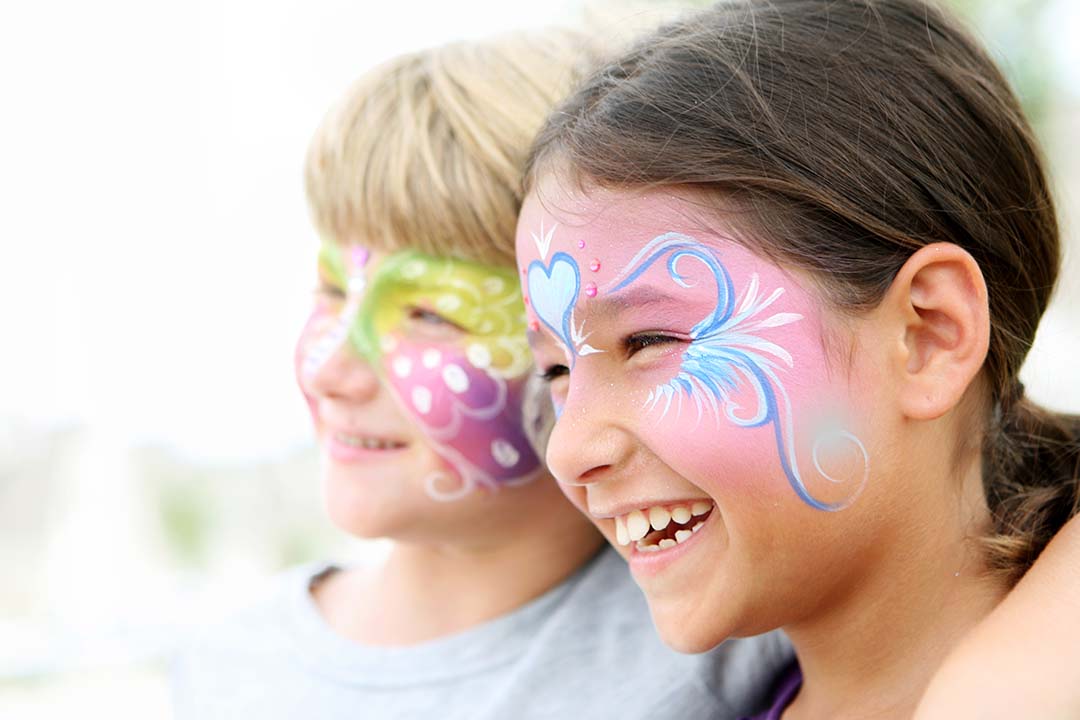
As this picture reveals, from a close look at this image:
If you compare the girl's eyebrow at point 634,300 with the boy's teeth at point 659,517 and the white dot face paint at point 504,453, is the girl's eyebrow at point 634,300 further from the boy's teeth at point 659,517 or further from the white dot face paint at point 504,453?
the white dot face paint at point 504,453

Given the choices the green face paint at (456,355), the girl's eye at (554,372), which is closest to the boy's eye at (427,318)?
the green face paint at (456,355)

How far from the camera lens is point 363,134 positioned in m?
2.03

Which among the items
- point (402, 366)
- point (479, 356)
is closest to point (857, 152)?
point (479, 356)

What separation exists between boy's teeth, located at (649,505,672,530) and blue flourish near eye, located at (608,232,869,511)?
0.15m

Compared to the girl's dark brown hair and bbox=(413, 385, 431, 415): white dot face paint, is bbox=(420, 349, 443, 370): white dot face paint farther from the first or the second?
the girl's dark brown hair

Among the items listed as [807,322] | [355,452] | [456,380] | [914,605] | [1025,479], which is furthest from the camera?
[355,452]

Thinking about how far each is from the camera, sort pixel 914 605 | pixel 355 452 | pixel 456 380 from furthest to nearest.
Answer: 1. pixel 355 452
2. pixel 456 380
3. pixel 914 605

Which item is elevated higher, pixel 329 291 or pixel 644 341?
pixel 644 341

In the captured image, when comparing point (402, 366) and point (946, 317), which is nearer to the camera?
point (946, 317)

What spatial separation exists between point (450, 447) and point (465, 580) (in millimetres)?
315

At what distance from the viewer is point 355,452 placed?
78.1 inches

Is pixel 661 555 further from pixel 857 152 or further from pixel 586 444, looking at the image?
pixel 857 152

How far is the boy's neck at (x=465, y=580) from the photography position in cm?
203

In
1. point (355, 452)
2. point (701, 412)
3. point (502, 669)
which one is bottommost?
point (502, 669)
